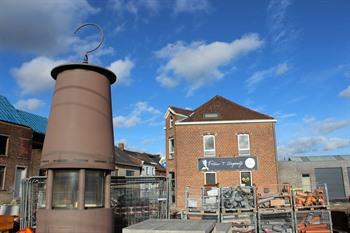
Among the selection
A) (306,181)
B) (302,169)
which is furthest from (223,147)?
(306,181)

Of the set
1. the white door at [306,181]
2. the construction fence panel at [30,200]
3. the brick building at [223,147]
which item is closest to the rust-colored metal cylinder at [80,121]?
the construction fence panel at [30,200]

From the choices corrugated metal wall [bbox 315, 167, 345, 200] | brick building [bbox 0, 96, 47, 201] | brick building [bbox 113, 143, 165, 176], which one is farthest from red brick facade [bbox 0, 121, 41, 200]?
corrugated metal wall [bbox 315, 167, 345, 200]

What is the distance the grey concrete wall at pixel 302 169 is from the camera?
32688 mm

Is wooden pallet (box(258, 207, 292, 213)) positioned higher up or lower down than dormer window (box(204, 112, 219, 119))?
lower down

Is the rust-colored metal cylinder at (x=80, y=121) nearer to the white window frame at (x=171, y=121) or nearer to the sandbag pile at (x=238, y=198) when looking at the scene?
the sandbag pile at (x=238, y=198)

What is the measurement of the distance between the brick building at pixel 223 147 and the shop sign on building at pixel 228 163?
0.17 meters

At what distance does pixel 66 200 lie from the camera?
24.2 feet

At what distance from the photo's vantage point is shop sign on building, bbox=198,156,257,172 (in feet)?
86.8

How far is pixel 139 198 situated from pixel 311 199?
9096mm

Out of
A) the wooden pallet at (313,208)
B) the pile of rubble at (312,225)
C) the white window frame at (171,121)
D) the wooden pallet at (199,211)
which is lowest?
the pile of rubble at (312,225)

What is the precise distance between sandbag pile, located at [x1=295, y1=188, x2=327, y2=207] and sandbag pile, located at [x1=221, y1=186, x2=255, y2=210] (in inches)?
89.2

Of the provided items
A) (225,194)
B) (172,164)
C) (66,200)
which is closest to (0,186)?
(172,164)

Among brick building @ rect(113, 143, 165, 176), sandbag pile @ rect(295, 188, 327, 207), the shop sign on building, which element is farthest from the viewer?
brick building @ rect(113, 143, 165, 176)

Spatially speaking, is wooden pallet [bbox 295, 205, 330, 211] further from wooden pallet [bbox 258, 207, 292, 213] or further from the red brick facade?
the red brick facade
